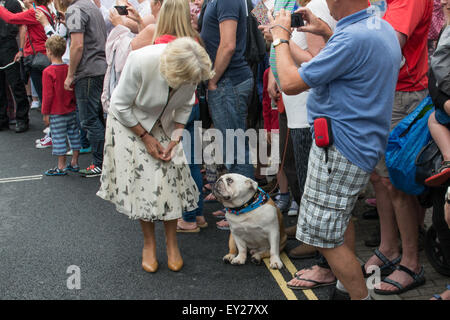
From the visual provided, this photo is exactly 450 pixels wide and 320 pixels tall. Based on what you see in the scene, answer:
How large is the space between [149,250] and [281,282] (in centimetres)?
105

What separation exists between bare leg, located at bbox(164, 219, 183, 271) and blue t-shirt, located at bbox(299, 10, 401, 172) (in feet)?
5.16

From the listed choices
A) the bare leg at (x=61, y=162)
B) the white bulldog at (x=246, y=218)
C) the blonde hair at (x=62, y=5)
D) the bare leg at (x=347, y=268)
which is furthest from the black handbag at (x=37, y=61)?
the bare leg at (x=347, y=268)

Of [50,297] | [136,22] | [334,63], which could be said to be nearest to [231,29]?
[136,22]

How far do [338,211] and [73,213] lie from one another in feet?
10.6

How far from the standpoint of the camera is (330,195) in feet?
7.72

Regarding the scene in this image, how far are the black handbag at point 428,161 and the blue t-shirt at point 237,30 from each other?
1776mm

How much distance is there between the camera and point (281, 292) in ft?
10.0

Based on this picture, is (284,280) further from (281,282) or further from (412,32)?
(412,32)

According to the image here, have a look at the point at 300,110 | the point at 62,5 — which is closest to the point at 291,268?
the point at 300,110

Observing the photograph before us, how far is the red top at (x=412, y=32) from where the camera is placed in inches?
116

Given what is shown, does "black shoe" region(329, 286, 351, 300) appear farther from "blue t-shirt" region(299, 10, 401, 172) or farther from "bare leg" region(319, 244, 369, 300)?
"blue t-shirt" region(299, 10, 401, 172)

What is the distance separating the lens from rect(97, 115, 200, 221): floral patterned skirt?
318 centimetres

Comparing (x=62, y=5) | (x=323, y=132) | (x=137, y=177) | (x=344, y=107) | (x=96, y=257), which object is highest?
(x=62, y=5)

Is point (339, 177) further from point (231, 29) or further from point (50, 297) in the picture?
point (50, 297)
